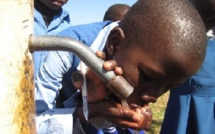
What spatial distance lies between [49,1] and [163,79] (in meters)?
1.51

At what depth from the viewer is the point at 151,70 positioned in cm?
98

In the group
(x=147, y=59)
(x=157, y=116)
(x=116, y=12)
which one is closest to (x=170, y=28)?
(x=147, y=59)

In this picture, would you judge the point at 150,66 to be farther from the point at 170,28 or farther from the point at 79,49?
the point at 79,49

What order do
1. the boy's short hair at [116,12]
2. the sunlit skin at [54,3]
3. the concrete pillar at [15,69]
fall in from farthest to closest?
the boy's short hair at [116,12] < the sunlit skin at [54,3] < the concrete pillar at [15,69]

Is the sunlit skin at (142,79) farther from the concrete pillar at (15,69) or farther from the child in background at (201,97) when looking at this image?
the child in background at (201,97)

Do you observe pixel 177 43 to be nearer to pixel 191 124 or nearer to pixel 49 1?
pixel 191 124

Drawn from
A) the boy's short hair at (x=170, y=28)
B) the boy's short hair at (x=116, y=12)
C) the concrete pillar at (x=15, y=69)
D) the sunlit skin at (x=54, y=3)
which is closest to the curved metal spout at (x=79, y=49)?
the concrete pillar at (x=15, y=69)

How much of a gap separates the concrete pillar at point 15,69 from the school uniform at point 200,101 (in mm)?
1652

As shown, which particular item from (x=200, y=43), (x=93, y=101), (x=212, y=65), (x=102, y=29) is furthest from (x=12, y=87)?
(x=212, y=65)

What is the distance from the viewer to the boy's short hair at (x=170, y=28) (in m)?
0.97

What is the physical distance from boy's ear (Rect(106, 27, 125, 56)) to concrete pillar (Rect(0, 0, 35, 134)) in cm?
56

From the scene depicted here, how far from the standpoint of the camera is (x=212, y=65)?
6.85 ft

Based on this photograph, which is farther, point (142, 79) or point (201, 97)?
point (201, 97)

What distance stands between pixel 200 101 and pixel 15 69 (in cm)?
173
